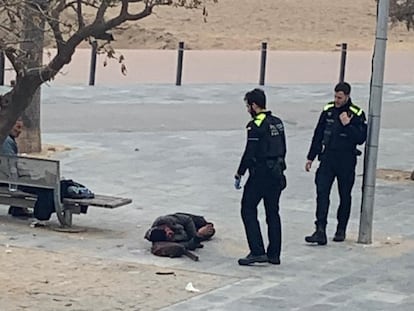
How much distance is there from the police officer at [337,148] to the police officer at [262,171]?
3.70 ft

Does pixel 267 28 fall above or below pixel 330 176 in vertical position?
above

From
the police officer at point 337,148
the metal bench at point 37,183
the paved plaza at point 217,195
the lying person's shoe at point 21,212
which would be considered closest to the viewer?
the paved plaza at point 217,195

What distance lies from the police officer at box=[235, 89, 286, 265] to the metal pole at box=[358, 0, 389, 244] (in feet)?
5.06

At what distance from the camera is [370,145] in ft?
41.7

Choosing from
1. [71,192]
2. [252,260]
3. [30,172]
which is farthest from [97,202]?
[252,260]

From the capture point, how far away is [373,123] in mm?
12680

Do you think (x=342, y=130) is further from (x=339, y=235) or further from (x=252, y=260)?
(x=252, y=260)

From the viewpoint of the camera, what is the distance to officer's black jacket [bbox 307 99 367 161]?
12.2 metres

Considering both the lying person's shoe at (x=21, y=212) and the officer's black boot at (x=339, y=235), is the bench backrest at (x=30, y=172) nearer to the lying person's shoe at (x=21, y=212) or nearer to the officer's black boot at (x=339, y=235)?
the lying person's shoe at (x=21, y=212)

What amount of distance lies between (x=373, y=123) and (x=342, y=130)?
61 cm

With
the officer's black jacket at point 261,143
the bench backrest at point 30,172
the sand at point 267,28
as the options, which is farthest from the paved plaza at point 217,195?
the sand at point 267,28

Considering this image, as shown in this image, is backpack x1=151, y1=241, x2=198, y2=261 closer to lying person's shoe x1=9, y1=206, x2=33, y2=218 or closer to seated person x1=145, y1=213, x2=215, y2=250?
seated person x1=145, y1=213, x2=215, y2=250

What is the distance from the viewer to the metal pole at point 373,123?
41.3 ft

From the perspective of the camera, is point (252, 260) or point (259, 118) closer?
point (259, 118)
